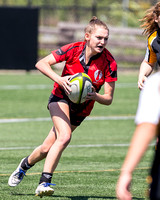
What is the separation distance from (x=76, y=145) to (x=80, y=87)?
471 centimetres

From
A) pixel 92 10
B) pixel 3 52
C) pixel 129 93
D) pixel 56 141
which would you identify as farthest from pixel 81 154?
pixel 92 10

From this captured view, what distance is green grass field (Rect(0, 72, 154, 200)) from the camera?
6.91 m

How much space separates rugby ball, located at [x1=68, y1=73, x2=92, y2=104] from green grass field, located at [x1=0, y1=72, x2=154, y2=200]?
119 cm

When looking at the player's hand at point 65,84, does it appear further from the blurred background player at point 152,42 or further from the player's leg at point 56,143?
the blurred background player at point 152,42

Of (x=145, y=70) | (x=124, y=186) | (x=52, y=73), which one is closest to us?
(x=124, y=186)

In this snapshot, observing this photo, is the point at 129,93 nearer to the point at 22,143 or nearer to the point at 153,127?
the point at 22,143

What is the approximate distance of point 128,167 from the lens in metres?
3.15

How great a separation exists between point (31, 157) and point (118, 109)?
9.13 meters

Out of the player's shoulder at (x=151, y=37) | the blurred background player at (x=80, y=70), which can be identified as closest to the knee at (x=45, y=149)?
the blurred background player at (x=80, y=70)

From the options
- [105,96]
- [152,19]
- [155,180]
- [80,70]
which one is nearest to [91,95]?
[105,96]

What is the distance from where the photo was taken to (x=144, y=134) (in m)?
3.17

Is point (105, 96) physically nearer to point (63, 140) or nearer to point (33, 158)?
point (63, 140)

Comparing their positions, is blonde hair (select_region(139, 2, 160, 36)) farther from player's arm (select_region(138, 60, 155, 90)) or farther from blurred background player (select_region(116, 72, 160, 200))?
blurred background player (select_region(116, 72, 160, 200))

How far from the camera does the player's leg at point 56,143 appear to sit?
5.75 meters
